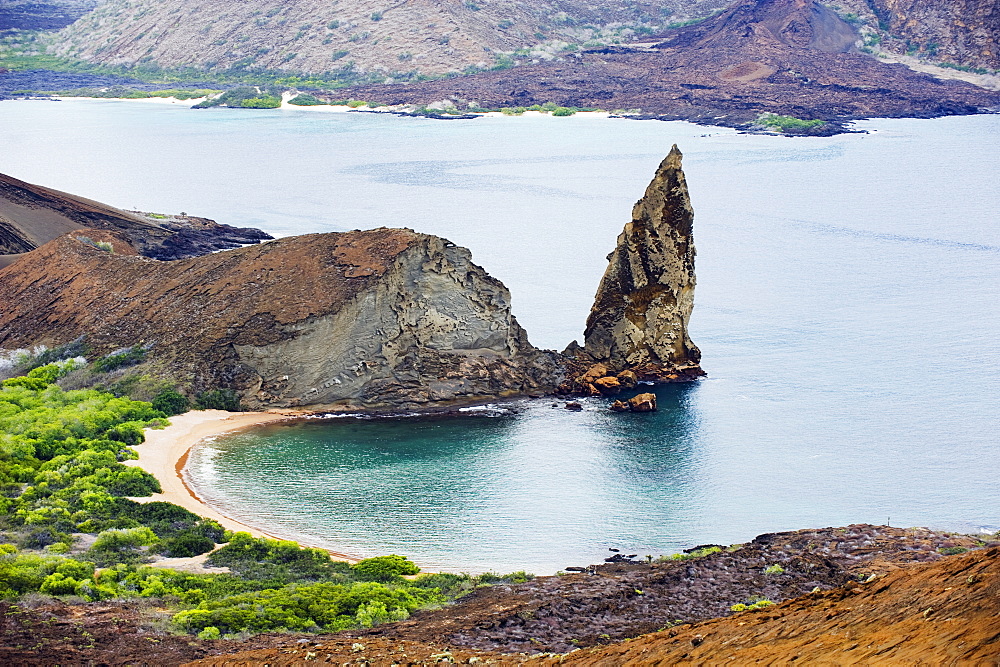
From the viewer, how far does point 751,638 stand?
1866 cm

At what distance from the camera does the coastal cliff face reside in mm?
44719

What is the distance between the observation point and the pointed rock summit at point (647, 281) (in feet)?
157

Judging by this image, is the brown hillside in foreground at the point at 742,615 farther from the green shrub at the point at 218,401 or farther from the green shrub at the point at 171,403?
the green shrub at the point at 171,403

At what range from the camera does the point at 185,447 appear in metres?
40.7

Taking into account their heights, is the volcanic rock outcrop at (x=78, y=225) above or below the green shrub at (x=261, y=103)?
below

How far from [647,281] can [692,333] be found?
10.6 metres

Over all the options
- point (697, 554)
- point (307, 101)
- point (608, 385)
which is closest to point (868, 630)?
point (697, 554)

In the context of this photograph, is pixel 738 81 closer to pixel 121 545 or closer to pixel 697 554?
pixel 697 554

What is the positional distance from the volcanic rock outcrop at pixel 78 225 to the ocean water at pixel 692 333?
8.73 m

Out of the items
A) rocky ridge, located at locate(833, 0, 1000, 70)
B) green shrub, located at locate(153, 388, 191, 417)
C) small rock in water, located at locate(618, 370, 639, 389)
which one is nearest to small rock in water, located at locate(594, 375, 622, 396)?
small rock in water, located at locate(618, 370, 639, 389)

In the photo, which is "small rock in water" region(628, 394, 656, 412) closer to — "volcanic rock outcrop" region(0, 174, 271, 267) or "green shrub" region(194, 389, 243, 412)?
"green shrub" region(194, 389, 243, 412)

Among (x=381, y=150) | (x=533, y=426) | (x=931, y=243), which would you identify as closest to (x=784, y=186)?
(x=931, y=243)

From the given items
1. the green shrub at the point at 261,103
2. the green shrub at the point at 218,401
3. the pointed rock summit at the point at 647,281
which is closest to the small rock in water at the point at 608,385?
the pointed rock summit at the point at 647,281

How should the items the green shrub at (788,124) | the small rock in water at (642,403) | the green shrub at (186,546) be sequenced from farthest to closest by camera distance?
the green shrub at (788,124), the small rock in water at (642,403), the green shrub at (186,546)
